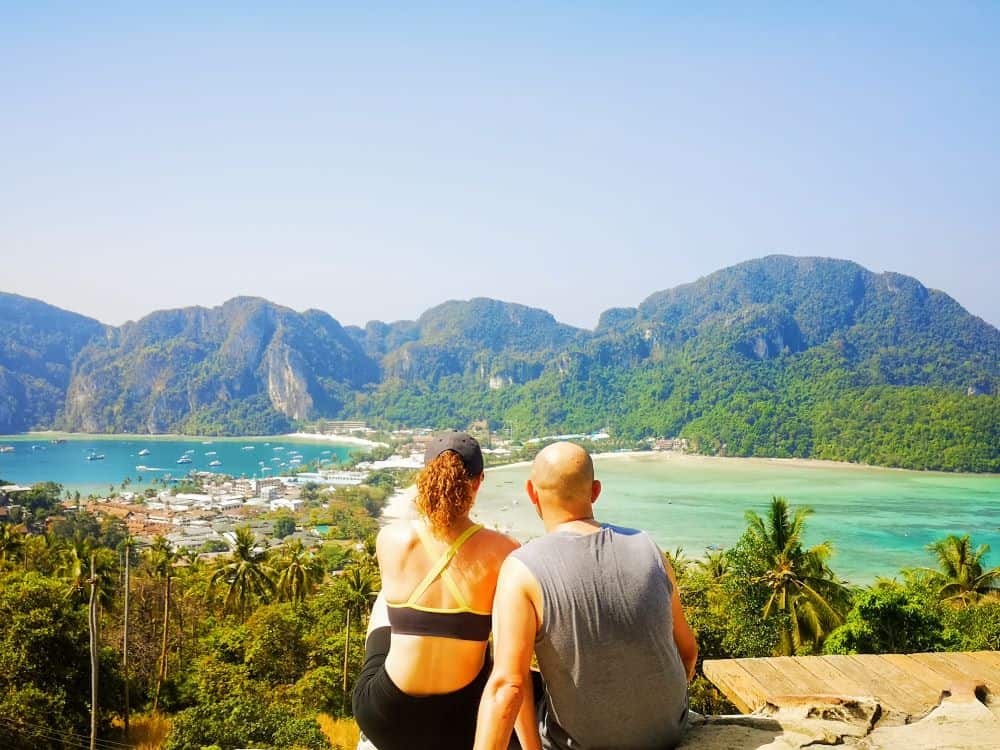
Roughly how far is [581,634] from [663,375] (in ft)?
426

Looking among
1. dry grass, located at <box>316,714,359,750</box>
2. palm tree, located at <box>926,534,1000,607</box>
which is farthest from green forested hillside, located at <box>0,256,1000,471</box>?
dry grass, located at <box>316,714,359,750</box>

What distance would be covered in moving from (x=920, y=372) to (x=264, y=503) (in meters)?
106

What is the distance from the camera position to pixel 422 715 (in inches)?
72.1

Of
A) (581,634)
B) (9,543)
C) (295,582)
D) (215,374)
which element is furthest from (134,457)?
(581,634)

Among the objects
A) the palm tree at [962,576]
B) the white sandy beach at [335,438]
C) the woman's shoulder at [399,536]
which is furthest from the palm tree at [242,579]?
the white sandy beach at [335,438]

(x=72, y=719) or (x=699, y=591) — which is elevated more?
(x=699, y=591)

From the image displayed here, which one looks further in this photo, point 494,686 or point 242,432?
point 242,432

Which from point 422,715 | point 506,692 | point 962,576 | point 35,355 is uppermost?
point 35,355

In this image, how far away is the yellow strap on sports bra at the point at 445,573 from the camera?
1.79 metres

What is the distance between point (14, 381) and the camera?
146375 millimetres

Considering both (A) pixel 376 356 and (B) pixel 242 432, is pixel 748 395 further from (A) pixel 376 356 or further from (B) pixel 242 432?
(A) pixel 376 356

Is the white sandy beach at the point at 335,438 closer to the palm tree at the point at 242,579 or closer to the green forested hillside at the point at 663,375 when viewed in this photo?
the green forested hillside at the point at 663,375

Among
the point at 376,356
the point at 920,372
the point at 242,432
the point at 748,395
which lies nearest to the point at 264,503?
the point at 748,395

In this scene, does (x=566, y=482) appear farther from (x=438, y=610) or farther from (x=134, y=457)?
(x=134, y=457)
